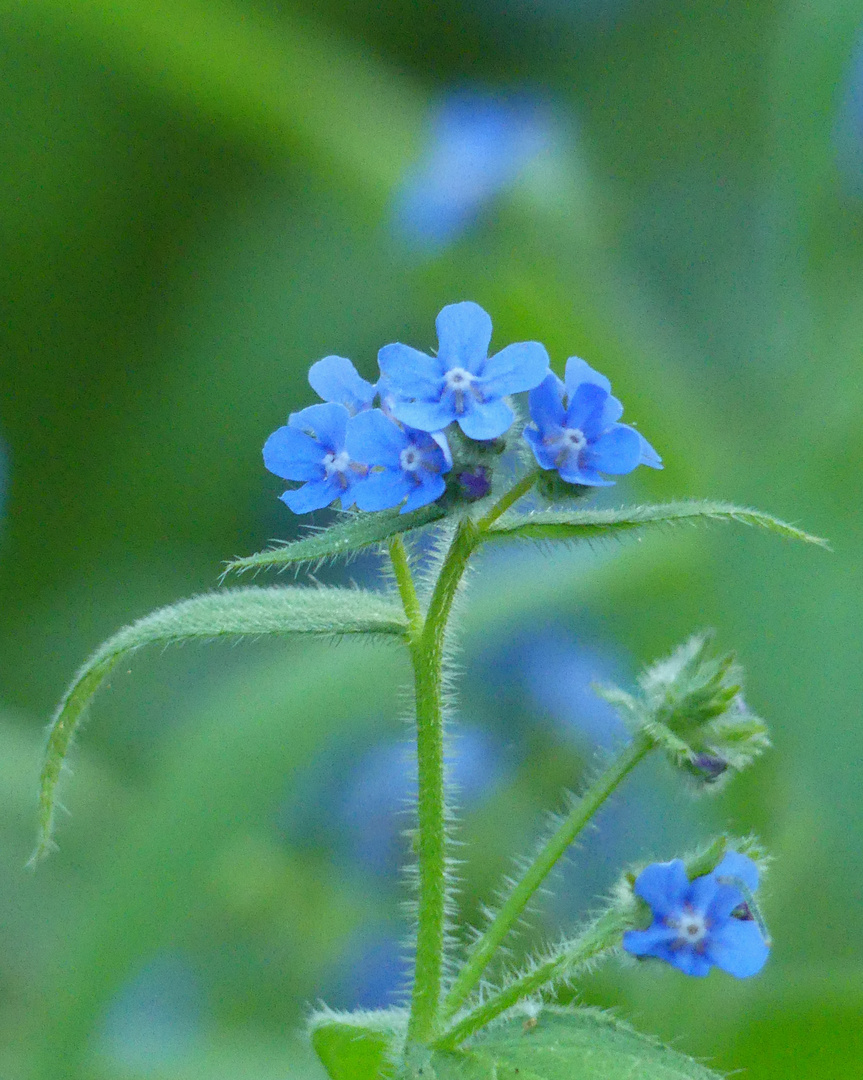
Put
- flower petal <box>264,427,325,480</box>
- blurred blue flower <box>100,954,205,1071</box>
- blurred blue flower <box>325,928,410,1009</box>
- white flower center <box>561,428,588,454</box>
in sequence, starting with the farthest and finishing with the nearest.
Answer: blurred blue flower <box>325,928,410,1009</box>, blurred blue flower <box>100,954,205,1071</box>, flower petal <box>264,427,325,480</box>, white flower center <box>561,428,588,454</box>

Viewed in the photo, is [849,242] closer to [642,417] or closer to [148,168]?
[642,417]

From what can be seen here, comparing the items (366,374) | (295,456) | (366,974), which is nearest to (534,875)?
(295,456)

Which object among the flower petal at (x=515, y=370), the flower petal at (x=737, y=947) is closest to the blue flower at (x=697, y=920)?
the flower petal at (x=737, y=947)

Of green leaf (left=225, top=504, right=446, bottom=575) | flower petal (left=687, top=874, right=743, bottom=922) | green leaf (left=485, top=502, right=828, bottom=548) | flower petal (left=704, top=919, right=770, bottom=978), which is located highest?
green leaf (left=485, top=502, right=828, bottom=548)

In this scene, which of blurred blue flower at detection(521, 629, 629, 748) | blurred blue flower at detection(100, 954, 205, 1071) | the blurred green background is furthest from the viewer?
blurred blue flower at detection(521, 629, 629, 748)

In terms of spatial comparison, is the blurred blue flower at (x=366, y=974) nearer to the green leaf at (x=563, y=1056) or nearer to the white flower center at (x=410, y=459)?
the green leaf at (x=563, y=1056)

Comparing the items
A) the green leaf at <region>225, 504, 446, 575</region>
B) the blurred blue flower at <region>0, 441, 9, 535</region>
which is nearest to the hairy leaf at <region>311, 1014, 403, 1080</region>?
the green leaf at <region>225, 504, 446, 575</region>

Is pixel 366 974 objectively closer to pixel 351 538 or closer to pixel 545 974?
pixel 545 974

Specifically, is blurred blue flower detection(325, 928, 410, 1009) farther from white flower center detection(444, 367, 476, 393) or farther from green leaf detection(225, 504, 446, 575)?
white flower center detection(444, 367, 476, 393)
